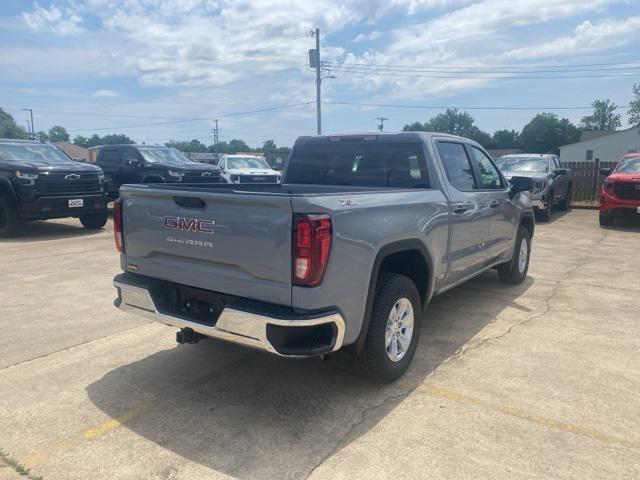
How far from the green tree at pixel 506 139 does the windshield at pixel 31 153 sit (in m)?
102

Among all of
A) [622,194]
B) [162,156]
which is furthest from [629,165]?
[162,156]

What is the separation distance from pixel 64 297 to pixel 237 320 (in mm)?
3827

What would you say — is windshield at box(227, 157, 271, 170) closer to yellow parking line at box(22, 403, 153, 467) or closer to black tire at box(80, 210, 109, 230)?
black tire at box(80, 210, 109, 230)

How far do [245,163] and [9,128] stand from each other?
100568 mm

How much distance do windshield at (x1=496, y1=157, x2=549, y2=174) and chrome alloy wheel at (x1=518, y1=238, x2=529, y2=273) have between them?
7798 millimetres

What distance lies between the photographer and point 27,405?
134 inches

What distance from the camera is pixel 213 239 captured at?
10.5 ft

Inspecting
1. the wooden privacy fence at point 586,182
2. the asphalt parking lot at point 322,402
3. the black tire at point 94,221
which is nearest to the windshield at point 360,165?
the asphalt parking lot at point 322,402

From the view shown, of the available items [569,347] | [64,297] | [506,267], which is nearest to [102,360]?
[64,297]

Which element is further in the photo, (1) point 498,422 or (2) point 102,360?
(2) point 102,360

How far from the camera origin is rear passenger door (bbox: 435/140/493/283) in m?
4.50

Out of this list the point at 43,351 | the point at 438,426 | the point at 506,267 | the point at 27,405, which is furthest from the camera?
the point at 506,267

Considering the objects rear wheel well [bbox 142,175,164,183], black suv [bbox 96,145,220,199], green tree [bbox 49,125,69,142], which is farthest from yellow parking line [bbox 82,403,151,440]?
green tree [bbox 49,125,69,142]

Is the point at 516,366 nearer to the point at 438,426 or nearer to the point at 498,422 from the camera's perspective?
the point at 498,422
